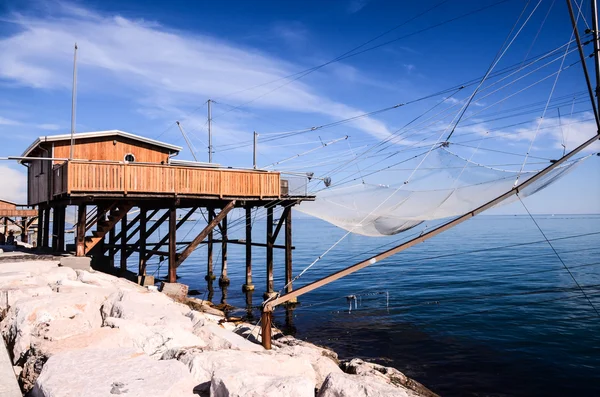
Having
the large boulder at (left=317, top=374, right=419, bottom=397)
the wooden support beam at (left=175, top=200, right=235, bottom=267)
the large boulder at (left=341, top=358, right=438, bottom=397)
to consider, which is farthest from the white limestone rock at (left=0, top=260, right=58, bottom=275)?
the large boulder at (left=317, top=374, right=419, bottom=397)

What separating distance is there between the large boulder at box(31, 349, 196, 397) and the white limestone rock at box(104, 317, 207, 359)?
4.37ft

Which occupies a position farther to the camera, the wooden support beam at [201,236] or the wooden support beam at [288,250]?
the wooden support beam at [288,250]

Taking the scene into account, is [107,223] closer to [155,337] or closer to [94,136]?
[94,136]

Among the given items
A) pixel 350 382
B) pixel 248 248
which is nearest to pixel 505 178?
pixel 350 382

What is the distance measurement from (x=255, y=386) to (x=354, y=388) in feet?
5.84

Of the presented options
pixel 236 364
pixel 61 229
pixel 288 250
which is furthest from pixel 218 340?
pixel 61 229

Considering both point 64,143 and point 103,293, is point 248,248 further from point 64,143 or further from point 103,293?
point 103,293

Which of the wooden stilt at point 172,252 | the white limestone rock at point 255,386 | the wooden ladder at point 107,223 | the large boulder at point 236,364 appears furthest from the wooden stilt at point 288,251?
the white limestone rock at point 255,386

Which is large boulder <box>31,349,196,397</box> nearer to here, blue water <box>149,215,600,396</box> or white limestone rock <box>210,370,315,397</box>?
white limestone rock <box>210,370,315,397</box>

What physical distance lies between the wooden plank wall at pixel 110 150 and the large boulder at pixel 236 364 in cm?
1825

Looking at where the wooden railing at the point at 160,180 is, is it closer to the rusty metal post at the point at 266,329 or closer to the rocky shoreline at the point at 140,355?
the rocky shoreline at the point at 140,355

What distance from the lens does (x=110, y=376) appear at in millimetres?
6789

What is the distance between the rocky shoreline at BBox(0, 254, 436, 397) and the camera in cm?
676

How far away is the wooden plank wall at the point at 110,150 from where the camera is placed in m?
23.4
